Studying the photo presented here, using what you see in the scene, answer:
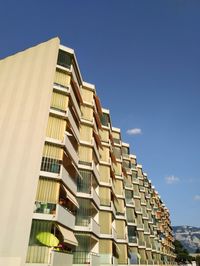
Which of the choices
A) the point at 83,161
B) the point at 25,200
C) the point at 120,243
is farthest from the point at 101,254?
the point at 25,200

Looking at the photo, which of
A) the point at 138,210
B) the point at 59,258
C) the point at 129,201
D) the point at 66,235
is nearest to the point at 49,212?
the point at 66,235

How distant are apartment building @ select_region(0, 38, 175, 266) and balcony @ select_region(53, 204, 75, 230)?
0.07 metres

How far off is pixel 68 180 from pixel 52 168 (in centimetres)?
220

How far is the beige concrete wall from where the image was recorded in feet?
52.2

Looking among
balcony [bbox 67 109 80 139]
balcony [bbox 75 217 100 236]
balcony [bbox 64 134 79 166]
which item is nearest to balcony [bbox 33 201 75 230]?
balcony [bbox 75 217 100 236]

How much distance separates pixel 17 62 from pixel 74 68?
5.61 meters

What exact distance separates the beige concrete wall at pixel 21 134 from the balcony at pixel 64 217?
6.90ft

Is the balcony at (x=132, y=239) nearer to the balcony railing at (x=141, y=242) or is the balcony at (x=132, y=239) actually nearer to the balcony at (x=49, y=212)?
the balcony railing at (x=141, y=242)

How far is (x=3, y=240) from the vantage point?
15602 millimetres

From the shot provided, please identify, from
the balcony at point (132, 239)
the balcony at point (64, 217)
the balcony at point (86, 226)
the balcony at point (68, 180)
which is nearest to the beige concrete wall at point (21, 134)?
the balcony at point (64, 217)

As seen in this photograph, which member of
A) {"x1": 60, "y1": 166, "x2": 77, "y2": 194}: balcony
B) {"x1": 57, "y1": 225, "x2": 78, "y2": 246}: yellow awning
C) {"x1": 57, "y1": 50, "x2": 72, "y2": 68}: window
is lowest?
{"x1": 57, "y1": 225, "x2": 78, "y2": 246}: yellow awning

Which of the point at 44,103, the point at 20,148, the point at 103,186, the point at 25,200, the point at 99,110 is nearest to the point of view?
the point at 25,200

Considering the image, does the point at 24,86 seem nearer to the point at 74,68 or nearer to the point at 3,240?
the point at 74,68

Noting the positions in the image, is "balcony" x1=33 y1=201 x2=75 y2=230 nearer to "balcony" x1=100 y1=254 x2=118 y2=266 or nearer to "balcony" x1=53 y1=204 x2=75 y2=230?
"balcony" x1=53 y1=204 x2=75 y2=230
